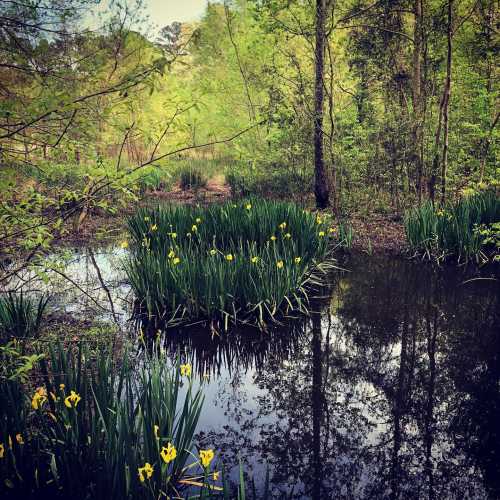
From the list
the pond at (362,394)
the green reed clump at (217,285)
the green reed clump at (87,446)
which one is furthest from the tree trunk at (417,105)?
the green reed clump at (87,446)

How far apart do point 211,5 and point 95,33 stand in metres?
21.8

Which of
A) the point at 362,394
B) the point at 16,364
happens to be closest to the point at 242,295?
the point at 362,394

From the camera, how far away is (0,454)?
6.64 ft

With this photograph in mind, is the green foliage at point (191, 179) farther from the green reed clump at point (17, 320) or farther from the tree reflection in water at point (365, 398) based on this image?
the green reed clump at point (17, 320)

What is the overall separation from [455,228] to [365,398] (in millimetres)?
4290

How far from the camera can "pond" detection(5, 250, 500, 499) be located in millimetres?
2725

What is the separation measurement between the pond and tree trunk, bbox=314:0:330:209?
4.73m

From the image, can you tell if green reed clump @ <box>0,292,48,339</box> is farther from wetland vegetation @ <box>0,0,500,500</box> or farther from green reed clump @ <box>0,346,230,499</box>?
green reed clump @ <box>0,346,230,499</box>

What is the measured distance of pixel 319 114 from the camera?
948 centimetres

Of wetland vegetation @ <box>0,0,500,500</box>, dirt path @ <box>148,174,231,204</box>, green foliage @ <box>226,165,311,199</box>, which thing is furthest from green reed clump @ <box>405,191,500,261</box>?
dirt path @ <box>148,174,231,204</box>

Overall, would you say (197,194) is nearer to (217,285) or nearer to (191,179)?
(191,179)

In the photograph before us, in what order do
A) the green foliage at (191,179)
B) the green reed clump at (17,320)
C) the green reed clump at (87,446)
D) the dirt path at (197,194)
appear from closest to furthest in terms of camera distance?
the green reed clump at (87,446) → the green reed clump at (17,320) → the dirt path at (197,194) → the green foliage at (191,179)

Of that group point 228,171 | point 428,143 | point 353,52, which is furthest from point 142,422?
point 228,171

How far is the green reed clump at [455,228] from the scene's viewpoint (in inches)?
265
